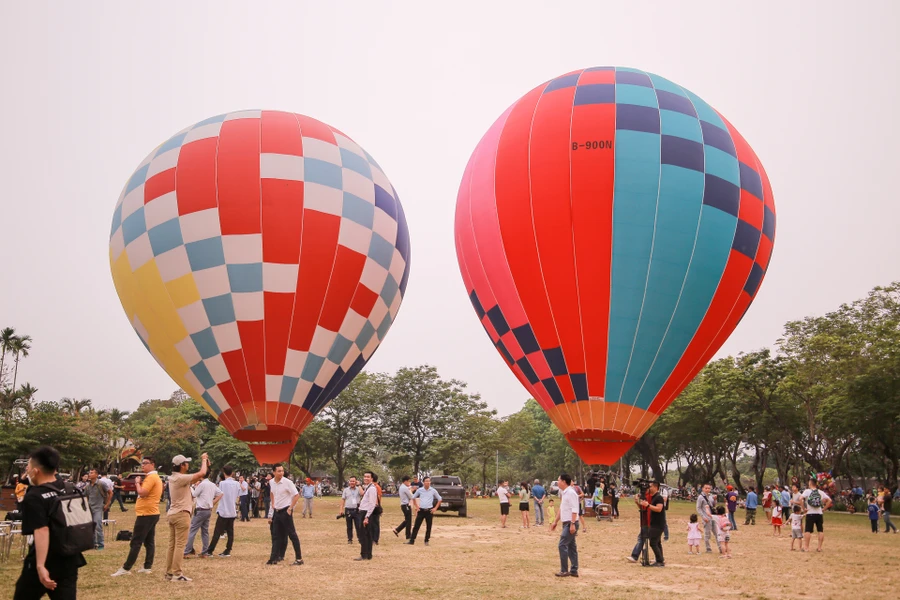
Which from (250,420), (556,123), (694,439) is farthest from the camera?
(694,439)

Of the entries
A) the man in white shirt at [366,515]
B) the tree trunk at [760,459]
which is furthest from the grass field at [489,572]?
the tree trunk at [760,459]

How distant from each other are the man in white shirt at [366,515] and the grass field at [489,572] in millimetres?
281

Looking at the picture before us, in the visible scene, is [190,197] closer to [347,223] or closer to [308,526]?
[347,223]

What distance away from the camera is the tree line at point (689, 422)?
3534cm

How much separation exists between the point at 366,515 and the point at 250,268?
882 cm

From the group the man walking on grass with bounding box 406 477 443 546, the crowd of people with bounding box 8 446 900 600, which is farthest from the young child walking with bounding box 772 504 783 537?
the man walking on grass with bounding box 406 477 443 546

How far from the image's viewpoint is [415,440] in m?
55.0

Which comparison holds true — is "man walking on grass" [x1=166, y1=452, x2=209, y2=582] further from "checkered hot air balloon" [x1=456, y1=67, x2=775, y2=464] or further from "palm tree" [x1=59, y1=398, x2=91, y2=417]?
"palm tree" [x1=59, y1=398, x2=91, y2=417]

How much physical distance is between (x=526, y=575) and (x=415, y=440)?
4427 centimetres

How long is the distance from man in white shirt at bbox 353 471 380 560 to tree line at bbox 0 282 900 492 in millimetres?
27300

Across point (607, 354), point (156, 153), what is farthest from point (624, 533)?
point (156, 153)

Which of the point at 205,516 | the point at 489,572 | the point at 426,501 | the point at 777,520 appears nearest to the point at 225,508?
the point at 205,516

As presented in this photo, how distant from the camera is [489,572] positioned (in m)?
11.6

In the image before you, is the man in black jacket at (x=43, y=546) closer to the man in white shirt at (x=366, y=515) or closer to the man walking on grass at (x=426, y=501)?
the man in white shirt at (x=366, y=515)
